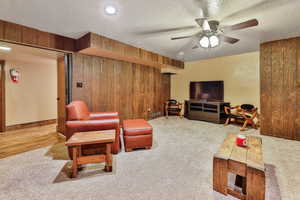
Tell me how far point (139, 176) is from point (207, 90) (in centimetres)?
427

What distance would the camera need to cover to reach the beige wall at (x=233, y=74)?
13.8 ft

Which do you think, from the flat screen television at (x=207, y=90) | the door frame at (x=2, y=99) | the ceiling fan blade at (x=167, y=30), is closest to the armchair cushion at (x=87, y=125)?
the ceiling fan blade at (x=167, y=30)

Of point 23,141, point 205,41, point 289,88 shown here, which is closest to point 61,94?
point 23,141

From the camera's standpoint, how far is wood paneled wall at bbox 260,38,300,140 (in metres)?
2.96

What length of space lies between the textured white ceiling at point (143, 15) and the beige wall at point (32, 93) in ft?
7.51

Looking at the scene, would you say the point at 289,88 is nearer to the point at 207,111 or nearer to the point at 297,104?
the point at 297,104

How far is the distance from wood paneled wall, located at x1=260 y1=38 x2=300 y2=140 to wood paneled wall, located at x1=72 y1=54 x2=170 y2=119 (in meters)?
3.27

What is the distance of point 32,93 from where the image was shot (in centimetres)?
439

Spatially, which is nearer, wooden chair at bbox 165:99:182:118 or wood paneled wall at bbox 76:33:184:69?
wood paneled wall at bbox 76:33:184:69

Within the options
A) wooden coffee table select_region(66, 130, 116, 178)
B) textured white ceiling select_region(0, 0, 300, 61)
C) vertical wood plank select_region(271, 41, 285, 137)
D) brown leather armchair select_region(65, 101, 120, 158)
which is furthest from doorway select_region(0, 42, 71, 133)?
vertical wood plank select_region(271, 41, 285, 137)

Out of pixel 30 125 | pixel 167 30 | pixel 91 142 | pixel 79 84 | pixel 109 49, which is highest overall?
pixel 167 30

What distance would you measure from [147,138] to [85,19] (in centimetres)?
227

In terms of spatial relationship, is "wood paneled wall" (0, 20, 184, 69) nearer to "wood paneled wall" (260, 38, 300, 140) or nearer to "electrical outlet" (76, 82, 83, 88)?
"electrical outlet" (76, 82, 83, 88)

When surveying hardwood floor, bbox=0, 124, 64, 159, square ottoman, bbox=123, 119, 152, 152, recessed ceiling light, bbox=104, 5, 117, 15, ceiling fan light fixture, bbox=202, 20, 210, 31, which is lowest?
hardwood floor, bbox=0, 124, 64, 159
